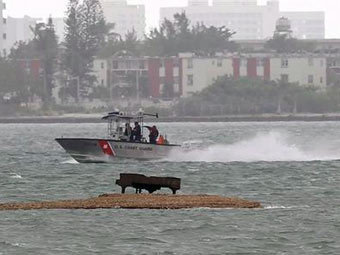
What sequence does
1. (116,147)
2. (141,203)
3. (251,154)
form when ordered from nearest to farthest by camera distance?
(141,203)
(116,147)
(251,154)

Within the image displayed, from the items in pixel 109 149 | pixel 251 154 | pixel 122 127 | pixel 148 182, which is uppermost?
pixel 148 182

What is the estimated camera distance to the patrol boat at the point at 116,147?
76.5 meters

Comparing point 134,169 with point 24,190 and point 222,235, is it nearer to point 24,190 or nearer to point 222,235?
point 24,190

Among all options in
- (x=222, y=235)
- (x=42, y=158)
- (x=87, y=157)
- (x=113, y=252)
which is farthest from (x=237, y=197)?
(x=42, y=158)

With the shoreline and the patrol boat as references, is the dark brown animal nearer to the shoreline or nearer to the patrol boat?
the shoreline

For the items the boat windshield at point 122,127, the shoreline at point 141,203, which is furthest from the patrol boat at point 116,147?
the shoreline at point 141,203

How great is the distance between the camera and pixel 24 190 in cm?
5909

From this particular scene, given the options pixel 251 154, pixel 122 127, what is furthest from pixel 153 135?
pixel 251 154

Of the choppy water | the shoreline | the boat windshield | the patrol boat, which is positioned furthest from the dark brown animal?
the patrol boat

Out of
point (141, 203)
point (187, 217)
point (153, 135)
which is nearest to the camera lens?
point (187, 217)

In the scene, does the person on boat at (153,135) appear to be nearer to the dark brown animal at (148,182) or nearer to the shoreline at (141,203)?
the dark brown animal at (148,182)

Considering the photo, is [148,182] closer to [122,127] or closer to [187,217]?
[187,217]

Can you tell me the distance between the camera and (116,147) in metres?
77.2

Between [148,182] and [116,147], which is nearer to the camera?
[148,182]
